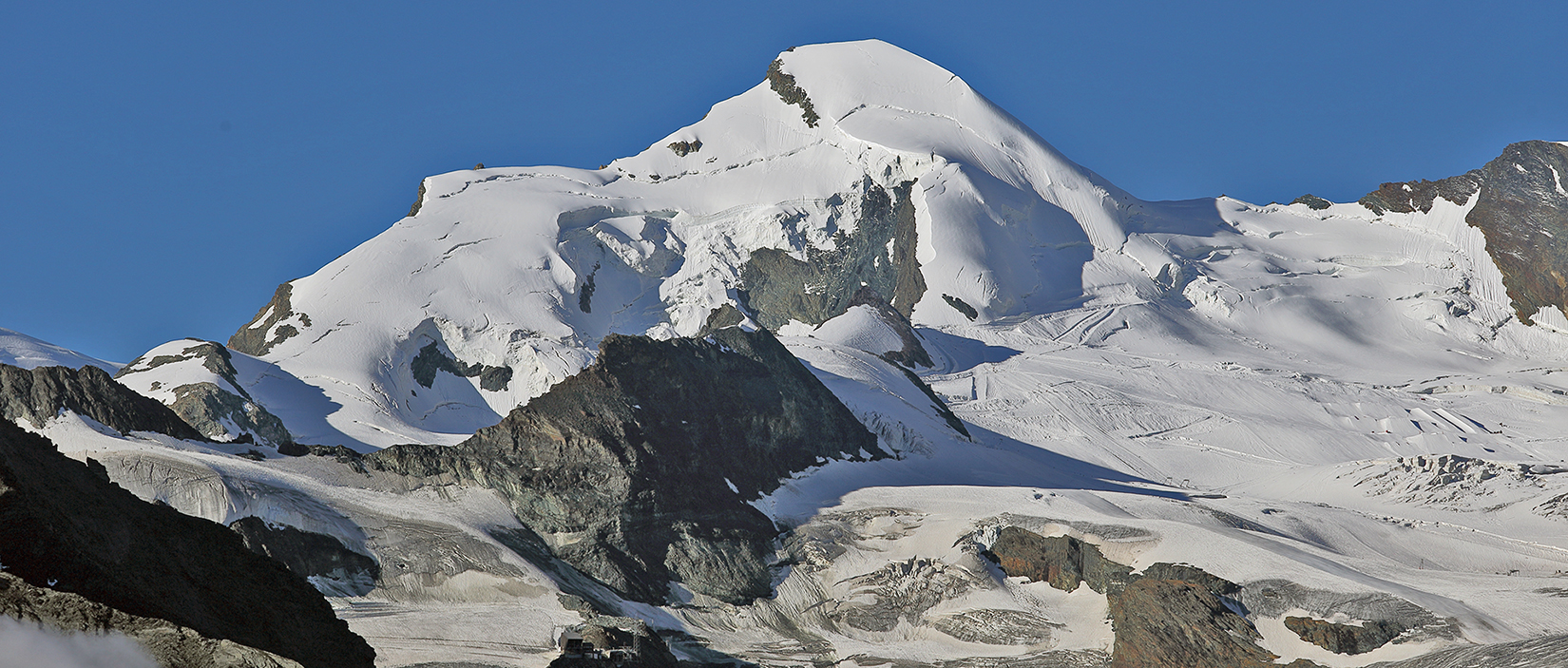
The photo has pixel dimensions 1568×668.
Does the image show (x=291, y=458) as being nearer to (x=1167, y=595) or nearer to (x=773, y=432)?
(x=773, y=432)

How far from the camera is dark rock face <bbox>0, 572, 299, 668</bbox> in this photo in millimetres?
13242

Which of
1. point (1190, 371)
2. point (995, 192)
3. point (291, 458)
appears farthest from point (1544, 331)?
point (291, 458)

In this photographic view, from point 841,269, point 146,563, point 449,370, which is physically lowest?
point 146,563

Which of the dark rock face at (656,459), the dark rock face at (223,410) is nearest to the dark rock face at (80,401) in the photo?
the dark rock face at (656,459)

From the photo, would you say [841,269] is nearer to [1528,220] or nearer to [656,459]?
[1528,220]

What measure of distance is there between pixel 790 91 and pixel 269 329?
4476cm

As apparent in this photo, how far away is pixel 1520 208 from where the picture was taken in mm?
103625

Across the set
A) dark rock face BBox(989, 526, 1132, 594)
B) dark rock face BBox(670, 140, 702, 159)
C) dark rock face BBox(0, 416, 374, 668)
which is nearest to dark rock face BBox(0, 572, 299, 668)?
dark rock face BBox(0, 416, 374, 668)

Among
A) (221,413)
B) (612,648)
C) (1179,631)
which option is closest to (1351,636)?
(1179,631)

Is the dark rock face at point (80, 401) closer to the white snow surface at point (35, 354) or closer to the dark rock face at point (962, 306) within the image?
the white snow surface at point (35, 354)

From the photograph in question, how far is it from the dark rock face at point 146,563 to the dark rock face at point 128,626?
0.28m

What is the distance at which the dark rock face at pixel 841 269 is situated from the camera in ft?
334

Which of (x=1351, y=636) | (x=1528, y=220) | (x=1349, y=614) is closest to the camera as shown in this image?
(x=1351, y=636)

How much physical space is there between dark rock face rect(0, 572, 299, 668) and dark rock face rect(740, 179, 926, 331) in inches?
3413
